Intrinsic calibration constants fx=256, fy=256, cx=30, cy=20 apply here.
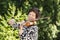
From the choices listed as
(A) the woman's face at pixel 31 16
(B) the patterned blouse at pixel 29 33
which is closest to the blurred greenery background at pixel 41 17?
(B) the patterned blouse at pixel 29 33

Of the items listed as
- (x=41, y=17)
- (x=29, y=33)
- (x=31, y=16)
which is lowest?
(x=29, y=33)

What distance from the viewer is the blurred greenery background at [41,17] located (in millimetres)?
5566

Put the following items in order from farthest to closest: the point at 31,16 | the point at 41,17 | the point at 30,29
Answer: the point at 41,17, the point at 30,29, the point at 31,16

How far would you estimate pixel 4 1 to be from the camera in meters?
6.16

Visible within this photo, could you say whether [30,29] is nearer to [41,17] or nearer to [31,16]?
[31,16]

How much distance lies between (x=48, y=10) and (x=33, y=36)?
194 cm

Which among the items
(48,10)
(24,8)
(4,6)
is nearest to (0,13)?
(4,6)

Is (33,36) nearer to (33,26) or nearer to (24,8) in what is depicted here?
(33,26)

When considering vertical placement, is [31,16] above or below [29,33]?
above

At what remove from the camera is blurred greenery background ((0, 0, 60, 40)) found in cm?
557

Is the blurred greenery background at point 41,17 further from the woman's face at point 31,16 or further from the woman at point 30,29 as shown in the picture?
the woman's face at point 31,16

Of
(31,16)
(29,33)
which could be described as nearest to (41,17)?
(29,33)

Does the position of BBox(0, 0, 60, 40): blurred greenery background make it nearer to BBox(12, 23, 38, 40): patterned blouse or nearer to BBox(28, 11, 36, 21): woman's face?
BBox(12, 23, 38, 40): patterned blouse

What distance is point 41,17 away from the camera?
5.58 metres
